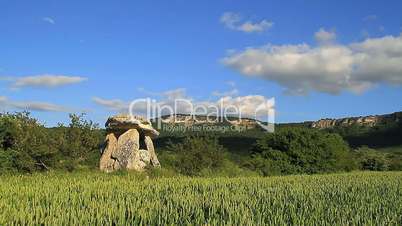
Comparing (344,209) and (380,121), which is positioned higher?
(380,121)

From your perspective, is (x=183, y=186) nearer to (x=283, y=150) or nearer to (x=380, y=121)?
(x=283, y=150)

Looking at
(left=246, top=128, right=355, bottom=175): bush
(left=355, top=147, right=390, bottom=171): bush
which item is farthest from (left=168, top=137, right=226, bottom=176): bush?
(left=355, top=147, right=390, bottom=171): bush

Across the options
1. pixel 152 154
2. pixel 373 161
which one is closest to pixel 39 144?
pixel 152 154

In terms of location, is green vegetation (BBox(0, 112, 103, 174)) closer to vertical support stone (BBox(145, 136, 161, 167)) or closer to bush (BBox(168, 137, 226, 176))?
vertical support stone (BBox(145, 136, 161, 167))

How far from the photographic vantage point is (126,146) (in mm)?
23453

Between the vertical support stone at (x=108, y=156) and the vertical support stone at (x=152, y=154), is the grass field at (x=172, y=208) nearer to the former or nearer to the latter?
the vertical support stone at (x=108, y=156)

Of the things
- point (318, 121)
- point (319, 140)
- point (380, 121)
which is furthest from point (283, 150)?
point (318, 121)

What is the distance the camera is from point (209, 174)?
2414cm

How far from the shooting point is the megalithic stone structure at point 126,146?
23141mm

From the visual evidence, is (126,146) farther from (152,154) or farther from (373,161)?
(373,161)

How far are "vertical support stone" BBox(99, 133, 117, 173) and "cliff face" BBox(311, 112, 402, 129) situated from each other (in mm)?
72030

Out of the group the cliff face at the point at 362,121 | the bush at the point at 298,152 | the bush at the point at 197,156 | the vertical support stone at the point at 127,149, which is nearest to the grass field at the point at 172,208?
the vertical support stone at the point at 127,149

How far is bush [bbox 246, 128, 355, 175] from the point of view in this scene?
1229 inches

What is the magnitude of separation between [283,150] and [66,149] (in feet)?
49.8
